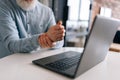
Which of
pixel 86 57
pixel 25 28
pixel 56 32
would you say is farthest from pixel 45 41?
pixel 25 28

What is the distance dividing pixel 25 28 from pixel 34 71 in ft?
1.87

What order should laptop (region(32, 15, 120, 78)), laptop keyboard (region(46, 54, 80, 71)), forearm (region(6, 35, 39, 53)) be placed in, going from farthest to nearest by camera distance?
1. forearm (region(6, 35, 39, 53))
2. laptop keyboard (region(46, 54, 80, 71))
3. laptop (region(32, 15, 120, 78))

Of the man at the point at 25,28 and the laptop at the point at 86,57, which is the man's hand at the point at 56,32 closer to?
the man at the point at 25,28

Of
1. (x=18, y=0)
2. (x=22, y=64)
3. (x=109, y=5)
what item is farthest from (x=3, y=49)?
(x=109, y=5)

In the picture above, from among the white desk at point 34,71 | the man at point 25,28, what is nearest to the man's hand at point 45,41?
the man at point 25,28

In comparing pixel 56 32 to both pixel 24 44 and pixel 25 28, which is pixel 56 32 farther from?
pixel 25 28

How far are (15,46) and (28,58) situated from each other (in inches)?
4.6

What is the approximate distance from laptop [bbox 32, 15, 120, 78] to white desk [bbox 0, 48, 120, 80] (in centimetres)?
3

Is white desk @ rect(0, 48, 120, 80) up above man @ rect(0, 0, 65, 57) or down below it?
below

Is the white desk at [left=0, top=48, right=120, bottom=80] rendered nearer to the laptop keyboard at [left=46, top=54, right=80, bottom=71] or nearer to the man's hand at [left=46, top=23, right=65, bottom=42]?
the laptop keyboard at [left=46, top=54, right=80, bottom=71]

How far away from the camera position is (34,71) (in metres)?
0.80

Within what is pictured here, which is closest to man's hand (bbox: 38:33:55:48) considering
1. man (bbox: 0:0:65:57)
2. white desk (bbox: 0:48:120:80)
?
man (bbox: 0:0:65:57)

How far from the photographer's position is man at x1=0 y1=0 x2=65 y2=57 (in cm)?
92

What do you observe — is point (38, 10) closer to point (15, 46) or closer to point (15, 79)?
point (15, 46)
